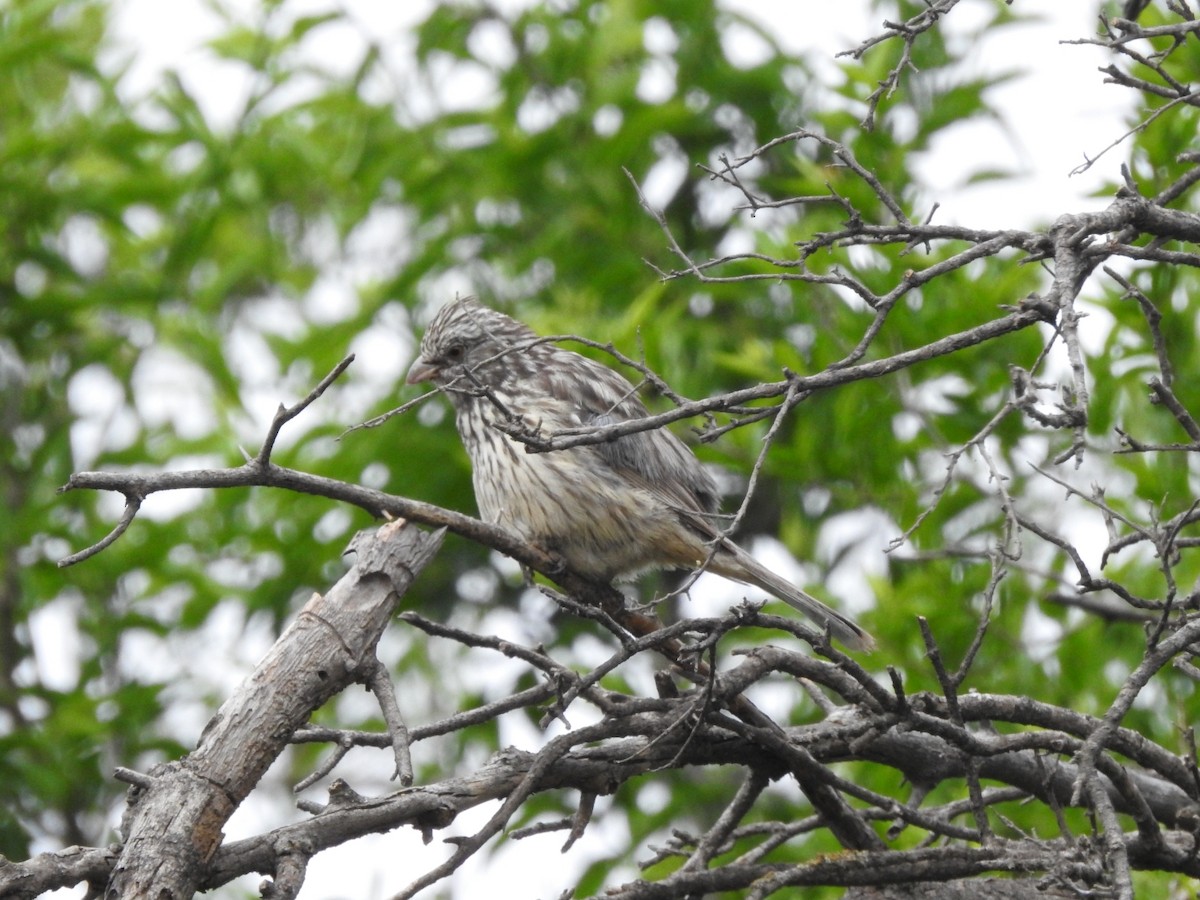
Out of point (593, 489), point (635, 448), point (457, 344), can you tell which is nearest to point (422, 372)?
point (457, 344)

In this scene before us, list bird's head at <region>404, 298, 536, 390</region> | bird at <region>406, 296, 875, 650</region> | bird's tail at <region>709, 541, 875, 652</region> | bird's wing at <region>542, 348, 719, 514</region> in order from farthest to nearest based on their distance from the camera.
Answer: bird's head at <region>404, 298, 536, 390</region> → bird's wing at <region>542, 348, 719, 514</region> → bird at <region>406, 296, 875, 650</region> → bird's tail at <region>709, 541, 875, 652</region>

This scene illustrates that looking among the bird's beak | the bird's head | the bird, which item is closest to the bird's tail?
the bird

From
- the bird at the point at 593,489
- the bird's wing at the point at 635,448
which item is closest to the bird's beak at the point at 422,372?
the bird at the point at 593,489

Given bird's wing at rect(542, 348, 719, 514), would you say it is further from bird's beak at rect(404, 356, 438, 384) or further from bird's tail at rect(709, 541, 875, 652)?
bird's beak at rect(404, 356, 438, 384)

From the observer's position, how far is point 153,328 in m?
9.34

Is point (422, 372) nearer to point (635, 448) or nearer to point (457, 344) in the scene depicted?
point (457, 344)

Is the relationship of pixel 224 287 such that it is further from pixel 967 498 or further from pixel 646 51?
pixel 967 498

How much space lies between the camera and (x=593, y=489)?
5.56 metres

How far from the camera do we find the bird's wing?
5785mm

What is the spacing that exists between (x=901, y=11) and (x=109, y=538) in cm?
607

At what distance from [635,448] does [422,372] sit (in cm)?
103

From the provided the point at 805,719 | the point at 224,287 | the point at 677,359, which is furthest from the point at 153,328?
the point at 805,719

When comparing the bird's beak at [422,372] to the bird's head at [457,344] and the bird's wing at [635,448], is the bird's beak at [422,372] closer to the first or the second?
the bird's head at [457,344]

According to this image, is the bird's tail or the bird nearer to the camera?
the bird's tail
